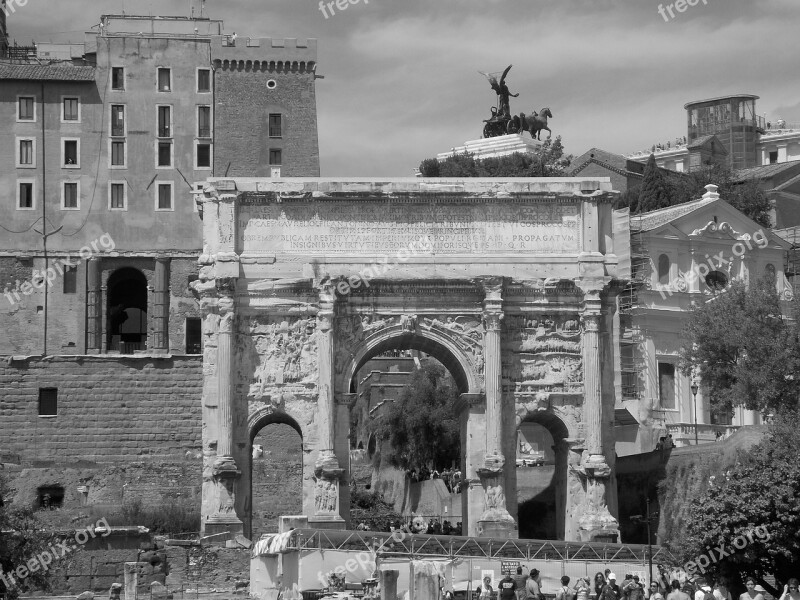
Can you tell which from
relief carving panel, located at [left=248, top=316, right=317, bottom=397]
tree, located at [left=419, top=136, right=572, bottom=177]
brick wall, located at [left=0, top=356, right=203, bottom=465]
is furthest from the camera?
tree, located at [left=419, top=136, right=572, bottom=177]

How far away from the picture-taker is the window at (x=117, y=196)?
85750 millimetres

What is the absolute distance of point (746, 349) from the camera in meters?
61.6

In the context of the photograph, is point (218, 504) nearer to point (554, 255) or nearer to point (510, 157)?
point (554, 255)

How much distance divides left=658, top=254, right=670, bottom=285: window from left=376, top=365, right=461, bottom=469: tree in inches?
429

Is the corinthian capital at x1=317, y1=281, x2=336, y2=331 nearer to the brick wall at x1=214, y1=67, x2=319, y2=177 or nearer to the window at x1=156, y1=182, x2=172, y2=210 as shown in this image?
the window at x1=156, y1=182, x2=172, y2=210

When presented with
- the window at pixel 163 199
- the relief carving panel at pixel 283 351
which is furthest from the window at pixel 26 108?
the relief carving panel at pixel 283 351

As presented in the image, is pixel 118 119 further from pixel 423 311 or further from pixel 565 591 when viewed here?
pixel 565 591

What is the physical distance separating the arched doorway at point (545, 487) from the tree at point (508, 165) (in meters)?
25.3

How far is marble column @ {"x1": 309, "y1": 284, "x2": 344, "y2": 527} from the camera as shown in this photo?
186 feet

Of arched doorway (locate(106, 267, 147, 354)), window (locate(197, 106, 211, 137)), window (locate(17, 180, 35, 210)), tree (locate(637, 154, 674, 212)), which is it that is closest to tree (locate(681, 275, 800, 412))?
tree (locate(637, 154, 674, 212))

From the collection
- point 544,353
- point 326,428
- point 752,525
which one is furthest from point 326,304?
point 752,525

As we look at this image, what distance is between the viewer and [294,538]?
164ft

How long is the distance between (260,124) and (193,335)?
36.1 feet

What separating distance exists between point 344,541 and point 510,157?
5058cm
